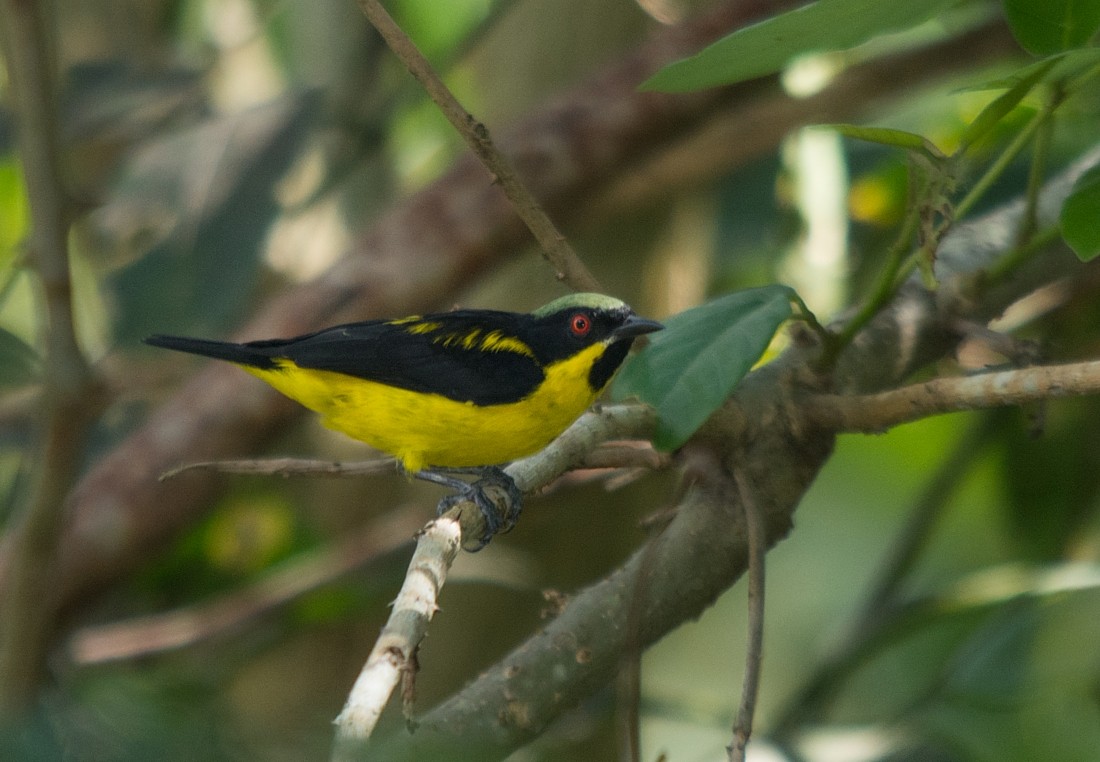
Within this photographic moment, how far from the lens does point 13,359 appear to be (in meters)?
1.98

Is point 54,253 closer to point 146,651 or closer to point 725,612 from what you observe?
point 146,651

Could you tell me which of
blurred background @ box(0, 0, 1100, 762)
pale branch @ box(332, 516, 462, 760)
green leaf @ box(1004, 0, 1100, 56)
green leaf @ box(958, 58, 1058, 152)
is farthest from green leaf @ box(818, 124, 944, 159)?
blurred background @ box(0, 0, 1100, 762)

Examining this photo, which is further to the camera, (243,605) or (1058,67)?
(243,605)

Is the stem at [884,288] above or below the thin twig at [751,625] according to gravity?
above

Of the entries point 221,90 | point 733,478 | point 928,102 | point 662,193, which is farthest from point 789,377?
point 221,90

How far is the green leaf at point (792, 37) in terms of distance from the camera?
1.56 metres

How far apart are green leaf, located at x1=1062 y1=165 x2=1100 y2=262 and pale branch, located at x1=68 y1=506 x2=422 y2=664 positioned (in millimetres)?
2329

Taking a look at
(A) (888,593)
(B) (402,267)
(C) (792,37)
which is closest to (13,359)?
(C) (792,37)

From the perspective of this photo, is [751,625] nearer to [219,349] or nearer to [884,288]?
[884,288]

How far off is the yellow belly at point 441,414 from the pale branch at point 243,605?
76 cm

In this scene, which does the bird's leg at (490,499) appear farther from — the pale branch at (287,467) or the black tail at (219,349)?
the black tail at (219,349)

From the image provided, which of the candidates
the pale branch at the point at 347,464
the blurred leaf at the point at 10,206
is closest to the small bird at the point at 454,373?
the pale branch at the point at 347,464

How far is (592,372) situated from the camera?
2930 millimetres

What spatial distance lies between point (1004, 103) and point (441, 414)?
1554 millimetres
